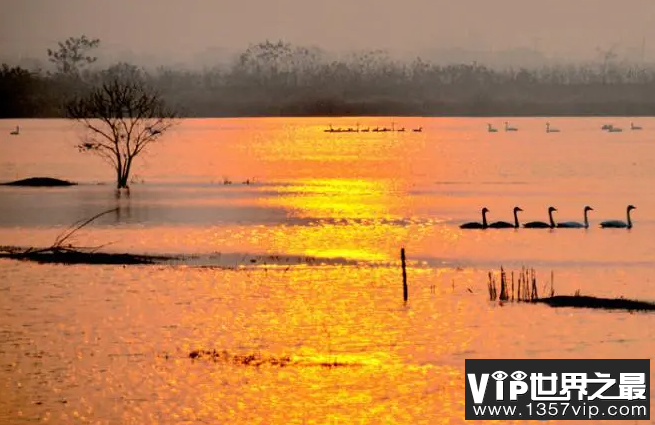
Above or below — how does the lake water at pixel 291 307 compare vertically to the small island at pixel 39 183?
below

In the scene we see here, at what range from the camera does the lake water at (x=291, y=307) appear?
2780 cm

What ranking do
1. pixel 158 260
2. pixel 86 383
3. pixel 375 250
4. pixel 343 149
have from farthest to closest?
pixel 343 149
pixel 375 250
pixel 158 260
pixel 86 383

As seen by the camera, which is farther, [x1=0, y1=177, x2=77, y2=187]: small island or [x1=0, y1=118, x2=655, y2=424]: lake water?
[x1=0, y1=177, x2=77, y2=187]: small island

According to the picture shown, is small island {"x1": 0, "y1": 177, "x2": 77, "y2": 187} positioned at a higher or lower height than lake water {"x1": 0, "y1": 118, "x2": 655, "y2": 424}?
higher

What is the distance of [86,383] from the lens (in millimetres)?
28859

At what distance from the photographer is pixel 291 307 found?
38375 millimetres

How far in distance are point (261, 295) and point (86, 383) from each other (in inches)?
471

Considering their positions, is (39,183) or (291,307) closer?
(291,307)

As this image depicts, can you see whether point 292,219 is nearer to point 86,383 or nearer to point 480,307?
point 480,307

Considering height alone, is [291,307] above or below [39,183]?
below

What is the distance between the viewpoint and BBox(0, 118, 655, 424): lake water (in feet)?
91.2

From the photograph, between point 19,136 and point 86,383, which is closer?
point 86,383

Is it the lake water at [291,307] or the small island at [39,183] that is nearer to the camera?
the lake water at [291,307]

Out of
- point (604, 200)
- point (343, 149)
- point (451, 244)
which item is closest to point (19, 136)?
point (343, 149)
